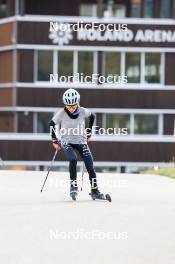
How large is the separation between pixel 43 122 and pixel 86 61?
2940 mm

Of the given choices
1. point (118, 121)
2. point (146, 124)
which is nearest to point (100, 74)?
point (118, 121)

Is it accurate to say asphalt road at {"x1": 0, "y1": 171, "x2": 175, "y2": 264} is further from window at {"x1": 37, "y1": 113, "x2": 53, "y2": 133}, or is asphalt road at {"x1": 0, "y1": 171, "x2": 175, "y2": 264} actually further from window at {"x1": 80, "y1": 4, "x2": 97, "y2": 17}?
window at {"x1": 80, "y1": 4, "x2": 97, "y2": 17}

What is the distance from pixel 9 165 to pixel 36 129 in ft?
7.02

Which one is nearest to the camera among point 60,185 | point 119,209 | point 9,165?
point 119,209

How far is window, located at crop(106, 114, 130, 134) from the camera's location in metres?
36.8

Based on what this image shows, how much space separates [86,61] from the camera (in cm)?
Result: 3662

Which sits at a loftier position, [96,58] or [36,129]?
[96,58]

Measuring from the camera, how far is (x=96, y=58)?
→ 36.6 metres

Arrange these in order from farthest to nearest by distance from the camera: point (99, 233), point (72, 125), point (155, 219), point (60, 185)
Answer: point (60, 185), point (72, 125), point (155, 219), point (99, 233)

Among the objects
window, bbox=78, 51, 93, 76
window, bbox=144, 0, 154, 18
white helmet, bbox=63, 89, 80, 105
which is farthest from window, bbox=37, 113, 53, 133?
white helmet, bbox=63, 89, 80, 105

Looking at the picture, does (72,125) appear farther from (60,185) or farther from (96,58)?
(96,58)

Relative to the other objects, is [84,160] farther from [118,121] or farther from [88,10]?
[88,10]

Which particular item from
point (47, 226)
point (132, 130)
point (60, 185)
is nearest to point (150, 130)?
point (132, 130)

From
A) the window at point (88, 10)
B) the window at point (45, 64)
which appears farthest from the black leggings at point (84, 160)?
the window at point (88, 10)
